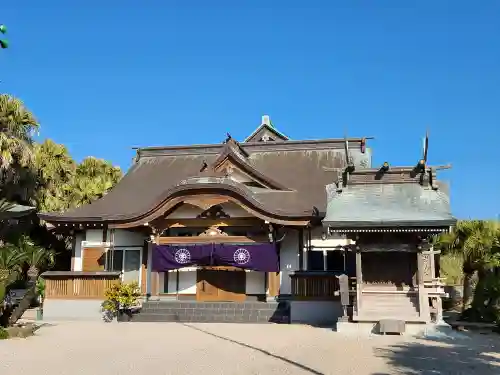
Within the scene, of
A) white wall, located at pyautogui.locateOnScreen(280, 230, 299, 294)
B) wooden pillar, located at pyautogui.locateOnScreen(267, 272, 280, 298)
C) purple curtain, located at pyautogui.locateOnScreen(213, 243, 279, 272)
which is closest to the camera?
purple curtain, located at pyautogui.locateOnScreen(213, 243, 279, 272)

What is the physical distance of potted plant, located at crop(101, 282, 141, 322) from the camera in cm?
1792

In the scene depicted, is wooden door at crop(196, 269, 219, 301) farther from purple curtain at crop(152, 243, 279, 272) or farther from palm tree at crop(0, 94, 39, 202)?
palm tree at crop(0, 94, 39, 202)

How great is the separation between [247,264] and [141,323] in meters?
4.18

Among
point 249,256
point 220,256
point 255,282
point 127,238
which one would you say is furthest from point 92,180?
point 249,256

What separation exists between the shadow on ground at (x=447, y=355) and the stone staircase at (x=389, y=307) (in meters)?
1.14

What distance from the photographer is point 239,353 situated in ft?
35.7

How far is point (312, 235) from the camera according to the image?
1961 cm

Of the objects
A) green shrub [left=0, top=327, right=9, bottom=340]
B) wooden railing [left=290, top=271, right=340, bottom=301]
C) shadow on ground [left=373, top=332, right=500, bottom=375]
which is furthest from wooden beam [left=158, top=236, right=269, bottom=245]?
shadow on ground [left=373, top=332, right=500, bottom=375]

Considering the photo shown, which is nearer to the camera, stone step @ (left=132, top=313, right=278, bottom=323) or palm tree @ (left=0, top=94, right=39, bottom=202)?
stone step @ (left=132, top=313, right=278, bottom=323)

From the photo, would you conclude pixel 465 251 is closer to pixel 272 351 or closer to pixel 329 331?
pixel 329 331

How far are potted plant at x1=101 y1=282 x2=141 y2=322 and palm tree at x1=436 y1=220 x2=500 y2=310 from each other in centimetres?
1086

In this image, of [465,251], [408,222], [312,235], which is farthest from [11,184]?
[465,251]

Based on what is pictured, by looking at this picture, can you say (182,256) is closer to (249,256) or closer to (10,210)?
(249,256)

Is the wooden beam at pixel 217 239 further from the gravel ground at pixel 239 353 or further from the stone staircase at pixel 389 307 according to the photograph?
the stone staircase at pixel 389 307
